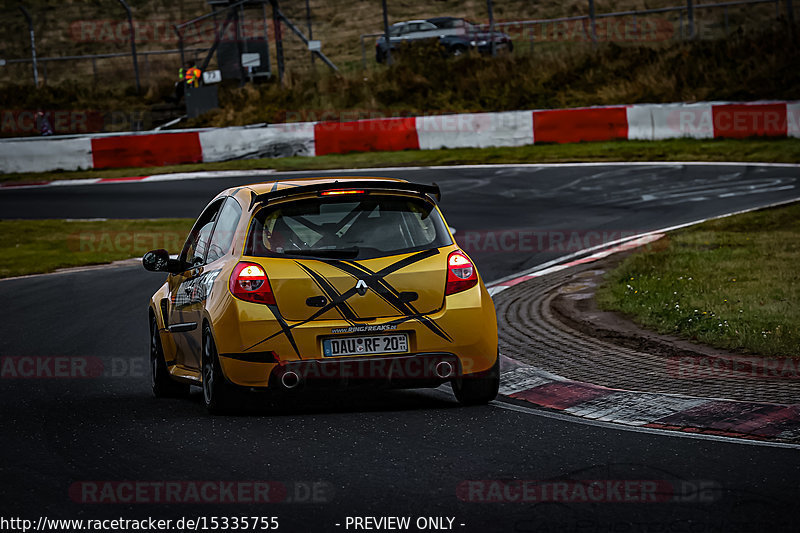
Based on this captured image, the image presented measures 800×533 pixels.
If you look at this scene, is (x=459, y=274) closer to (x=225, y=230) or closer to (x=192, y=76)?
(x=225, y=230)

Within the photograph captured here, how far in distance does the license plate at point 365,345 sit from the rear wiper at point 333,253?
53 cm

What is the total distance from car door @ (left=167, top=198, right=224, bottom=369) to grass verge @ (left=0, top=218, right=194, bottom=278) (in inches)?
345

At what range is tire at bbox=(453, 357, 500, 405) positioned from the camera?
7.58 metres

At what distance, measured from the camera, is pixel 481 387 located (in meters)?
7.64

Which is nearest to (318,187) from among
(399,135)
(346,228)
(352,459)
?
(346,228)

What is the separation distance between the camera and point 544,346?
9.73m

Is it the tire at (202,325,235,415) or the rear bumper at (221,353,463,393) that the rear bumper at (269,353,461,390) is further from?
the tire at (202,325,235,415)

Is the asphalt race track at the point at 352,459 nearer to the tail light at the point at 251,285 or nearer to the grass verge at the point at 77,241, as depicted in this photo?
the tail light at the point at 251,285

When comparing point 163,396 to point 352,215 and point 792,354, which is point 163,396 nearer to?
point 352,215

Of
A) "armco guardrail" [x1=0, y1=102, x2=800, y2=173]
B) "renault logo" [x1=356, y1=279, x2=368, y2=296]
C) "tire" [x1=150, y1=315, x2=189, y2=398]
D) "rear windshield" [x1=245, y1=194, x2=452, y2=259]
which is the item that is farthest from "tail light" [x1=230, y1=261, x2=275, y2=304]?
"armco guardrail" [x1=0, y1=102, x2=800, y2=173]

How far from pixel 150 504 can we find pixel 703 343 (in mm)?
5371

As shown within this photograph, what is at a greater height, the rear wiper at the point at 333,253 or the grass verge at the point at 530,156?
the rear wiper at the point at 333,253

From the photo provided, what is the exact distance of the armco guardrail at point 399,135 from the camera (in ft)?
89.6

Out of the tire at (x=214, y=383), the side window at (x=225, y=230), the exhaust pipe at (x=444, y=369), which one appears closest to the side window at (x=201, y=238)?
the side window at (x=225, y=230)
